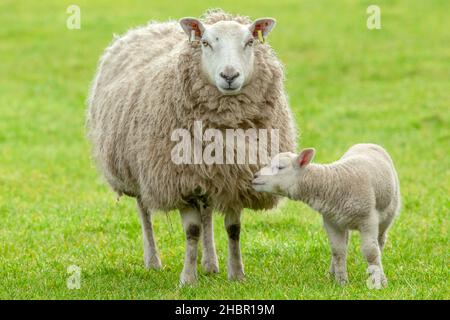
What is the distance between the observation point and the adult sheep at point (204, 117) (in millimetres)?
7129

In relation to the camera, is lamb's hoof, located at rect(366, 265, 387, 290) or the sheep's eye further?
the sheep's eye

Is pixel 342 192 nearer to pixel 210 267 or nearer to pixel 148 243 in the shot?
pixel 210 267

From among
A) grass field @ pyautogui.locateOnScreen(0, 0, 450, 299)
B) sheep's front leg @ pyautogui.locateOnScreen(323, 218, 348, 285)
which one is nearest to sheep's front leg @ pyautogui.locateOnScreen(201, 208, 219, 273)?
grass field @ pyautogui.locateOnScreen(0, 0, 450, 299)

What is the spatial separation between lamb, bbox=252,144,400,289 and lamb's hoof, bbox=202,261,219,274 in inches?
50.3

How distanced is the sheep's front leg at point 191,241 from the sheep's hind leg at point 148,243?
965mm

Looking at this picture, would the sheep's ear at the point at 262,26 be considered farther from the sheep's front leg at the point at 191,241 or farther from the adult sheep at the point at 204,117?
the sheep's front leg at the point at 191,241

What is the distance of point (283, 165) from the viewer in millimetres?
6914

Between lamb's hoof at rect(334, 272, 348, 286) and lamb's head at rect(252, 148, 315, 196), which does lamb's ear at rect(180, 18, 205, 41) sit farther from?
lamb's hoof at rect(334, 272, 348, 286)

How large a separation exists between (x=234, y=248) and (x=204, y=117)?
1145 millimetres

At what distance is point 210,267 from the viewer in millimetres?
8047

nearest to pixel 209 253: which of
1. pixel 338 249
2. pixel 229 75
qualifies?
pixel 338 249

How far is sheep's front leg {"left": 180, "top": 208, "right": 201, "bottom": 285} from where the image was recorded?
7434 millimetres

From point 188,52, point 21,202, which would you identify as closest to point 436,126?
point 21,202

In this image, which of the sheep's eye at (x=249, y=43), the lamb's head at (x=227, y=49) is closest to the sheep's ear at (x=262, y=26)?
the lamb's head at (x=227, y=49)
